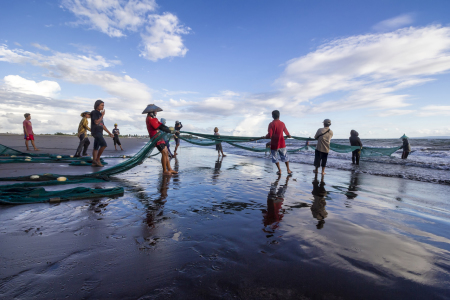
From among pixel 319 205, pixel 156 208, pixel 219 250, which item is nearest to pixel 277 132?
pixel 319 205

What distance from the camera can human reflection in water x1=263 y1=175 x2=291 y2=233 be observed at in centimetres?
296

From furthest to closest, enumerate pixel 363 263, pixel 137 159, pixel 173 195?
pixel 137 159 → pixel 173 195 → pixel 363 263

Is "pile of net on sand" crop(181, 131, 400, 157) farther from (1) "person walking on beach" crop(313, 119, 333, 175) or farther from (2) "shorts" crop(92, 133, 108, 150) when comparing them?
(2) "shorts" crop(92, 133, 108, 150)

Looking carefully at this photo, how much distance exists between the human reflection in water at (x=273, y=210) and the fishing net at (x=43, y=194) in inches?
109

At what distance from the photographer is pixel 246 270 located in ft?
6.21

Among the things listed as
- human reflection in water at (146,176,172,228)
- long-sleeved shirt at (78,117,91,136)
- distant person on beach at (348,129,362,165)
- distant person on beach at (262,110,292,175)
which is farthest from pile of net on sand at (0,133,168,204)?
distant person on beach at (348,129,362,165)

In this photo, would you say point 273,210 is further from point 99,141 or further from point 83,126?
point 83,126

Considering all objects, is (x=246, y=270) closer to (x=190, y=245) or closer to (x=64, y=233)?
(x=190, y=245)

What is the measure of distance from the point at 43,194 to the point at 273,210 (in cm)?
390

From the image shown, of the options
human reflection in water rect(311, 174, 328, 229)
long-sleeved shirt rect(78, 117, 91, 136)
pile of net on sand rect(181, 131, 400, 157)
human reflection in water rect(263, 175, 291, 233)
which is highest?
long-sleeved shirt rect(78, 117, 91, 136)

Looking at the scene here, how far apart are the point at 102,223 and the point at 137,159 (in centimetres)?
346

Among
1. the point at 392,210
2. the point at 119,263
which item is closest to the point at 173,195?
the point at 119,263

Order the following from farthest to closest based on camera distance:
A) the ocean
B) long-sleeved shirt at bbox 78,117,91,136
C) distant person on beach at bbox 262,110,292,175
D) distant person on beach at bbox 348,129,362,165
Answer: distant person on beach at bbox 348,129,362,165 → long-sleeved shirt at bbox 78,117,91,136 → the ocean → distant person on beach at bbox 262,110,292,175

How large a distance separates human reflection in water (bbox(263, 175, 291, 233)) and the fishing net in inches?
109
